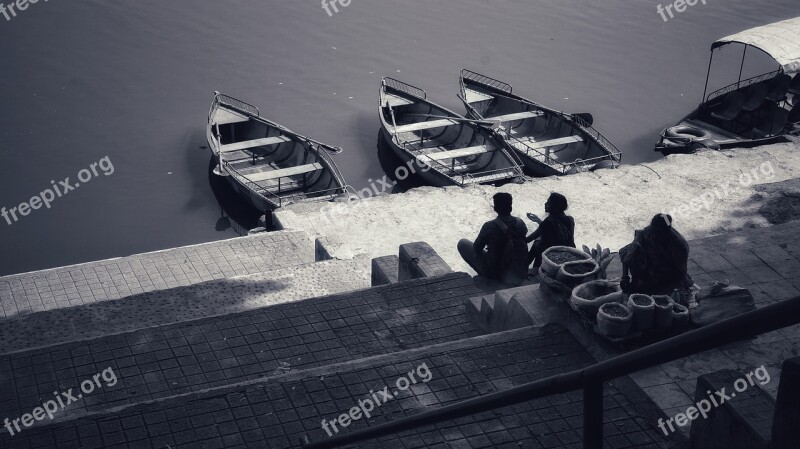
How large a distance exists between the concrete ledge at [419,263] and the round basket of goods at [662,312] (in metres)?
2.69

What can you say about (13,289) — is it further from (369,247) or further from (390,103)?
(390,103)

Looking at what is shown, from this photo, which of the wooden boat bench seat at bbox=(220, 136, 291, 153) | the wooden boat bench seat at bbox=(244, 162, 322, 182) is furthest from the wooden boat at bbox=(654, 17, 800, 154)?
the wooden boat bench seat at bbox=(220, 136, 291, 153)

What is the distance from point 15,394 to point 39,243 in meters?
12.7

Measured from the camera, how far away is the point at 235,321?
306 inches

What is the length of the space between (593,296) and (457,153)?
42.2 ft

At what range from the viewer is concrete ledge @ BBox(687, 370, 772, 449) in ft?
16.6

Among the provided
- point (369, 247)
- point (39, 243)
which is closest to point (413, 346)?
point (369, 247)

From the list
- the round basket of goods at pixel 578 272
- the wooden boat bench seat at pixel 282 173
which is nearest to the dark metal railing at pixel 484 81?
the wooden boat bench seat at pixel 282 173

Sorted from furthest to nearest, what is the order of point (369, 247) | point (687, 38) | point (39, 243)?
point (687, 38) < point (39, 243) < point (369, 247)

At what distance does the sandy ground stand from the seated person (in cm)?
288

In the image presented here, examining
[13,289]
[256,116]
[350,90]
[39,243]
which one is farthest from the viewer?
[350,90]

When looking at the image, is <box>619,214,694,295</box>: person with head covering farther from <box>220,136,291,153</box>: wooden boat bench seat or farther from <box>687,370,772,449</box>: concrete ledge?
<box>220,136,291,153</box>: wooden boat bench seat

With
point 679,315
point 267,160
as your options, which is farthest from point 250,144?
point 679,315

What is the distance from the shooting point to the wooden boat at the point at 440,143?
64.2 ft
